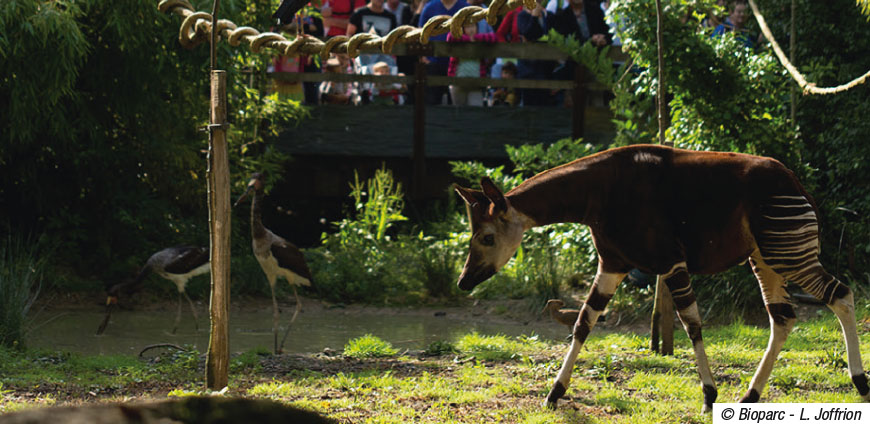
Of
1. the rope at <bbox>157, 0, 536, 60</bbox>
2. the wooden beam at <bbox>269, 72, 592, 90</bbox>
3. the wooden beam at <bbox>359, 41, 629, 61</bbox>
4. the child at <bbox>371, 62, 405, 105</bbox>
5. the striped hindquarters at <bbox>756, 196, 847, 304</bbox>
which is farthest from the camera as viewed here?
the child at <bbox>371, 62, 405, 105</bbox>

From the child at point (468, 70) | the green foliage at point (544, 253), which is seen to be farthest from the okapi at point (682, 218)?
the child at point (468, 70)

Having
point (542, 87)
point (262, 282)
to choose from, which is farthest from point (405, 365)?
point (542, 87)

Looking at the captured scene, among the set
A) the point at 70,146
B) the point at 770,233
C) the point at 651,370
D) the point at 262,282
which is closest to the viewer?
the point at 770,233

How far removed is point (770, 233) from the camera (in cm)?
497

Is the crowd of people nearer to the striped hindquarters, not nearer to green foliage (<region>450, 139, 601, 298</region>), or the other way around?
green foliage (<region>450, 139, 601, 298</region>)

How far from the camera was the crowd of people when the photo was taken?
13.1m

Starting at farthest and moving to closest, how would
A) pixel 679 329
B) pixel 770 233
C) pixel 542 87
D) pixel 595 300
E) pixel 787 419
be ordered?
pixel 542 87 → pixel 679 329 → pixel 595 300 → pixel 770 233 → pixel 787 419

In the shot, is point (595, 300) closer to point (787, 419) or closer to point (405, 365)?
point (787, 419)

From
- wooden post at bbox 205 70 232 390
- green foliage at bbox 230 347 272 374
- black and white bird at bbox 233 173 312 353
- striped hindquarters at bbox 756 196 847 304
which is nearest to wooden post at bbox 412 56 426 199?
black and white bird at bbox 233 173 312 353

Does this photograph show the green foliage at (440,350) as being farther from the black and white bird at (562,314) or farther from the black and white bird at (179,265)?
the black and white bird at (179,265)

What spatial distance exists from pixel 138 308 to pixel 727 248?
7654 millimetres

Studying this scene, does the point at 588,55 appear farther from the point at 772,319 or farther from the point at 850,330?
the point at 850,330

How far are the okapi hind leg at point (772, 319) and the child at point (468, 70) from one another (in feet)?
26.3

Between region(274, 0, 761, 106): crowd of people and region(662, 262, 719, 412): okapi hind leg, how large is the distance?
27.3 feet
